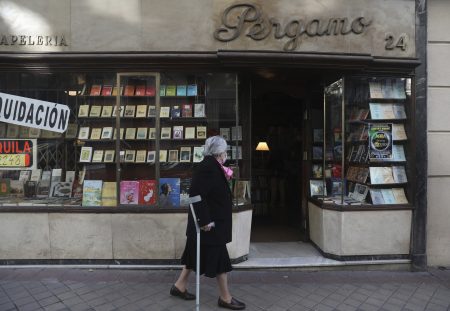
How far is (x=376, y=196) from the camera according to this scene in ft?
19.7

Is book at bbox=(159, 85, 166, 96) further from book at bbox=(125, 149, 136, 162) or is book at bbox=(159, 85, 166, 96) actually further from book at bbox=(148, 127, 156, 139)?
book at bbox=(125, 149, 136, 162)

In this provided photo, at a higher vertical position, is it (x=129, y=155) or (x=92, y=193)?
(x=129, y=155)

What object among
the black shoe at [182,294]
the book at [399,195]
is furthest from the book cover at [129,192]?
the book at [399,195]

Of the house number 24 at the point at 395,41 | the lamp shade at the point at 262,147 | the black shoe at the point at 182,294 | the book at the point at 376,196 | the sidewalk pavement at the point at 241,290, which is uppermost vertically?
the house number 24 at the point at 395,41

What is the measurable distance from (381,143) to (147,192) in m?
3.65

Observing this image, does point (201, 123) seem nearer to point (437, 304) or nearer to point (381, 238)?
point (381, 238)

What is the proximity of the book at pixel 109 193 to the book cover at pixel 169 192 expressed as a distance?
0.68 meters

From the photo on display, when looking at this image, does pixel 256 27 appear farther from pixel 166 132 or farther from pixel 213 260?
pixel 213 260

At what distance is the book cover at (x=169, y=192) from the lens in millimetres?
5875

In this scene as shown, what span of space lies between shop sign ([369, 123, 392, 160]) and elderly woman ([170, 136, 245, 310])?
2753mm

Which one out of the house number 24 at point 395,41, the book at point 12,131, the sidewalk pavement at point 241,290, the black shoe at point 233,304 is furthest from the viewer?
the book at point 12,131

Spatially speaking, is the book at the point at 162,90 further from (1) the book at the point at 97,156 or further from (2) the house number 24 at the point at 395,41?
(2) the house number 24 at the point at 395,41

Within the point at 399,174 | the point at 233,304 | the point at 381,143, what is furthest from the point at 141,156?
the point at 399,174

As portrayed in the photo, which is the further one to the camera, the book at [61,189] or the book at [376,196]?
the book at [61,189]
